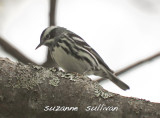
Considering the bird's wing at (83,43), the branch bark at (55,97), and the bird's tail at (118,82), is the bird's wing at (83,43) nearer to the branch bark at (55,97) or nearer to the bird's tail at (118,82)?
the bird's tail at (118,82)

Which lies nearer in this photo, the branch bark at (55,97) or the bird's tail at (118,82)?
the branch bark at (55,97)

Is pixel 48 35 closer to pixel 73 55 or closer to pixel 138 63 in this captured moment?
pixel 73 55

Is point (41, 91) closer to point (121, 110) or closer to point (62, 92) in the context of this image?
Answer: point (62, 92)

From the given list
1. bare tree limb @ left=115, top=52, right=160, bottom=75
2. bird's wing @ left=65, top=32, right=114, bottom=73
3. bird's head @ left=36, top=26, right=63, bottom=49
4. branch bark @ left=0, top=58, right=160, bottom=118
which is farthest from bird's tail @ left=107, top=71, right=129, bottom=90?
branch bark @ left=0, top=58, right=160, bottom=118

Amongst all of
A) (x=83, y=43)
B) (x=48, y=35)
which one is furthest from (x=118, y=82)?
(x=48, y=35)

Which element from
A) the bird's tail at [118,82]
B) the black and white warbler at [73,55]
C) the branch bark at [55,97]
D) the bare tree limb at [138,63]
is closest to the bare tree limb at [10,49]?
the branch bark at [55,97]

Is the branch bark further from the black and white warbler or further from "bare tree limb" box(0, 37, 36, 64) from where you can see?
the black and white warbler

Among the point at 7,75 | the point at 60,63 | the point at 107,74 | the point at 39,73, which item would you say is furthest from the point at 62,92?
the point at 107,74
